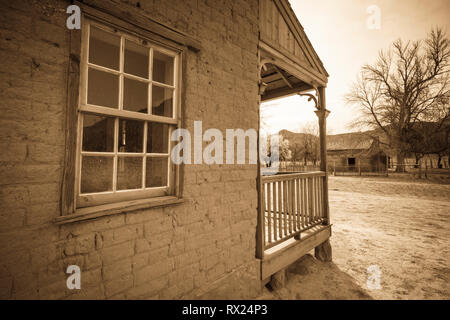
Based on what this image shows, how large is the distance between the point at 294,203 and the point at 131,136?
322 centimetres

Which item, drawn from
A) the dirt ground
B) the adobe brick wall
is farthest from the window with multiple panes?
the dirt ground

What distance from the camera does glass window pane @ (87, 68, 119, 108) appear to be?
7.51ft

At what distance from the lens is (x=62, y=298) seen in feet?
5.15

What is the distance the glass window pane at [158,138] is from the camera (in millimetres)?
2262

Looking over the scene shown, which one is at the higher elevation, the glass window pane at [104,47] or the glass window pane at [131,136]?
the glass window pane at [104,47]

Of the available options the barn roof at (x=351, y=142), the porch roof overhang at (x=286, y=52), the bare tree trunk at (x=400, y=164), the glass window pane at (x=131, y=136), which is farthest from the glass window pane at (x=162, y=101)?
the barn roof at (x=351, y=142)

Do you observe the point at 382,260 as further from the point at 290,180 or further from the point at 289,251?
the point at 290,180

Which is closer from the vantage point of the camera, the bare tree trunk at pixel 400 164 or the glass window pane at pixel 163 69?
the glass window pane at pixel 163 69

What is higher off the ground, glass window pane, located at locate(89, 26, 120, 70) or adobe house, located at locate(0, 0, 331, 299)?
glass window pane, located at locate(89, 26, 120, 70)

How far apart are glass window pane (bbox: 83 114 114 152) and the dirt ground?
3.08 meters

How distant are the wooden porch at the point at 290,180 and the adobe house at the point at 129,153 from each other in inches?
2.9

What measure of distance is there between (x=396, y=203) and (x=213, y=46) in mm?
11367

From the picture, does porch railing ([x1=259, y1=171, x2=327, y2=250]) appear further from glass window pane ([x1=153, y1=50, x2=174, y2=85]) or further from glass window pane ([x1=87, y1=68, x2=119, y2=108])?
glass window pane ([x1=87, y1=68, x2=119, y2=108])

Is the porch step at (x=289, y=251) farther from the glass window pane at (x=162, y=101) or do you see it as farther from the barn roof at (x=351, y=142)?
the barn roof at (x=351, y=142)
